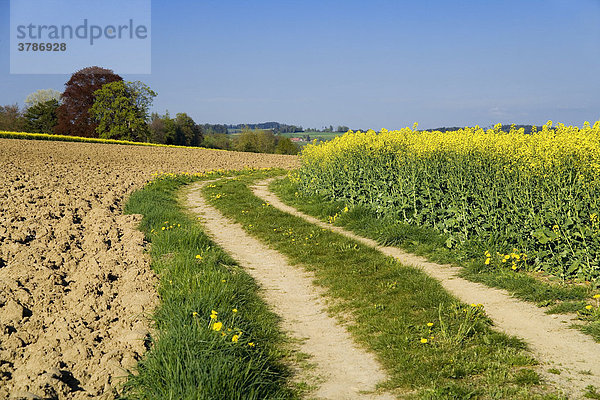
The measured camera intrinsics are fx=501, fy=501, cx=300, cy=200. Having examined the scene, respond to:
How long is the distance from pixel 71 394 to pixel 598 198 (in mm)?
7342

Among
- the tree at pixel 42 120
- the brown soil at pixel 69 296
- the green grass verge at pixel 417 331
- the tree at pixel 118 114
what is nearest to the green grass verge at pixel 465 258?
the green grass verge at pixel 417 331

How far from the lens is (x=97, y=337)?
5508 millimetres

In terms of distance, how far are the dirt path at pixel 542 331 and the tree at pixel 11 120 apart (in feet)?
256

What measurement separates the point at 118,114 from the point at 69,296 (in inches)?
2409

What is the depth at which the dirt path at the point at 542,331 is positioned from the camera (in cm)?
494

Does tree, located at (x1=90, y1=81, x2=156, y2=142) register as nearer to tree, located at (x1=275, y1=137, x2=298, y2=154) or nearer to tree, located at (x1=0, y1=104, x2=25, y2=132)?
tree, located at (x1=0, y1=104, x2=25, y2=132)

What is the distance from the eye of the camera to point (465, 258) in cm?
894

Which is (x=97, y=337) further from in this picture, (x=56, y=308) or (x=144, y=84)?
(x=144, y=84)

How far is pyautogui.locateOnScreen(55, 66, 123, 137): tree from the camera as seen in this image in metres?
65.8

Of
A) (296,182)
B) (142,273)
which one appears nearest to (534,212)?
(142,273)

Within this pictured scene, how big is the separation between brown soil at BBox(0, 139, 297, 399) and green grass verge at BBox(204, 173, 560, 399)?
268 centimetres

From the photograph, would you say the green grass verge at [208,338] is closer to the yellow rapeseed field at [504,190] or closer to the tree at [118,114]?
the yellow rapeseed field at [504,190]

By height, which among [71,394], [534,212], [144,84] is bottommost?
[71,394]

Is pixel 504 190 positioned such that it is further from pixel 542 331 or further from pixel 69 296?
pixel 69 296
